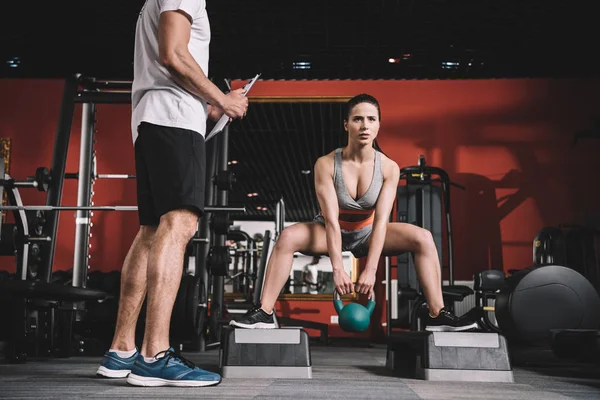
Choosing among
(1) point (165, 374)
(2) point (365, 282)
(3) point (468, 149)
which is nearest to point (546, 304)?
(2) point (365, 282)

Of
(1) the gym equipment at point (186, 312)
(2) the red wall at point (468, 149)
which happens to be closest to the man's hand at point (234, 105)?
(1) the gym equipment at point (186, 312)

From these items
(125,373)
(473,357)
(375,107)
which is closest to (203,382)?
(125,373)

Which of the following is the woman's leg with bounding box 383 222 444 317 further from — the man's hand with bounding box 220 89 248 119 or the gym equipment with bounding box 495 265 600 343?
the gym equipment with bounding box 495 265 600 343

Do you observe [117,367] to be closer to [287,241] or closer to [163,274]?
[163,274]

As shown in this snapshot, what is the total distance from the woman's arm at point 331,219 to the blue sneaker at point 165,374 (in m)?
0.61

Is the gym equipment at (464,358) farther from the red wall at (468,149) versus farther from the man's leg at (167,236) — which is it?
the red wall at (468,149)

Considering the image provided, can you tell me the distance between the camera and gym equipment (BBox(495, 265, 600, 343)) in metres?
3.37

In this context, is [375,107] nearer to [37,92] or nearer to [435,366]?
[435,366]

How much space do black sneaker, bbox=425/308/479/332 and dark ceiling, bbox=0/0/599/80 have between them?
134 inches

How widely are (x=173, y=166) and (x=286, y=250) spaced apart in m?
0.63

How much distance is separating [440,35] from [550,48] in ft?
3.80

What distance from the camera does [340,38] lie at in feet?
19.2

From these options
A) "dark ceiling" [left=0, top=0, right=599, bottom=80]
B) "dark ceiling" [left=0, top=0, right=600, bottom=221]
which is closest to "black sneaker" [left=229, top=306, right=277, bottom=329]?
"dark ceiling" [left=0, top=0, right=600, bottom=221]

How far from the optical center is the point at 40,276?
3.28m
